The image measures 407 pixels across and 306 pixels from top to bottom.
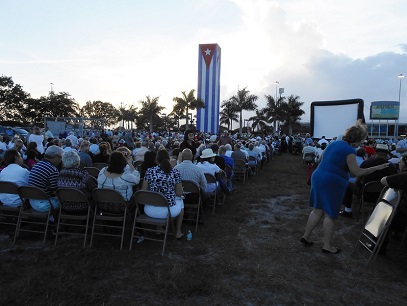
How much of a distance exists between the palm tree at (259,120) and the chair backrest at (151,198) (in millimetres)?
42116

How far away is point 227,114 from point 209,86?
5279mm

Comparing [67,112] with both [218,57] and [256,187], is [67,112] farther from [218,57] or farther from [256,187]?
[256,187]

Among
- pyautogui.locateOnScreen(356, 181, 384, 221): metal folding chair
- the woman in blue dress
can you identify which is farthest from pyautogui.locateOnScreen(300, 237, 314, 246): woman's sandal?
pyautogui.locateOnScreen(356, 181, 384, 221): metal folding chair

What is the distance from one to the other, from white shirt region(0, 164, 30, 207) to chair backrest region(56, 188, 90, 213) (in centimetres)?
82

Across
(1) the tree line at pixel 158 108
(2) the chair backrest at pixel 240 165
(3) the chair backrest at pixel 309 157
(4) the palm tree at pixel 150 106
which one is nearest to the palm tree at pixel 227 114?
(1) the tree line at pixel 158 108

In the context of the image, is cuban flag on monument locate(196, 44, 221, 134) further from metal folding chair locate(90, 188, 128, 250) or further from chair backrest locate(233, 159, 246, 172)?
metal folding chair locate(90, 188, 128, 250)

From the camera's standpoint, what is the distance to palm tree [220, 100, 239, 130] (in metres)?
43.6

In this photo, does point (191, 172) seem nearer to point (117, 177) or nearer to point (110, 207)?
point (117, 177)

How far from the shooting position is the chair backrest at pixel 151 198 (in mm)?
3535

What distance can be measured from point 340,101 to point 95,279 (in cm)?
1520

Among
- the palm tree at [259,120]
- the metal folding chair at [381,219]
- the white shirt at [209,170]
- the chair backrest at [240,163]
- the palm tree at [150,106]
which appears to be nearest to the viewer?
the metal folding chair at [381,219]

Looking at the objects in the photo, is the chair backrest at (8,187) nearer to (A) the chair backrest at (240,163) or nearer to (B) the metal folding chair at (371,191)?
(B) the metal folding chair at (371,191)

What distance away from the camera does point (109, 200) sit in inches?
147

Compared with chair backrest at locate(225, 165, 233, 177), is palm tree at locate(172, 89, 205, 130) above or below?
above
